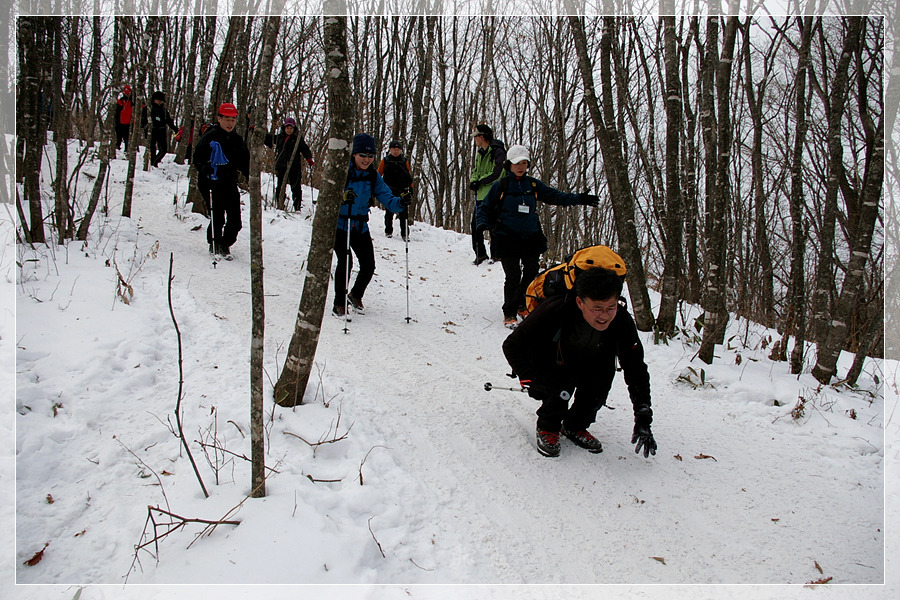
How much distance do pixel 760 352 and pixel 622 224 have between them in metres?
2.25

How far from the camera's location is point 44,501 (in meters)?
2.60

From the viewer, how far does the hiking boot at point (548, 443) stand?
3.69m

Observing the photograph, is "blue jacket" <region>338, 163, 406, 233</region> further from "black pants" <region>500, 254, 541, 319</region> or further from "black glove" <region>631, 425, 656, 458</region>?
"black glove" <region>631, 425, 656, 458</region>

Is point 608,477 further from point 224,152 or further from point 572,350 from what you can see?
point 224,152

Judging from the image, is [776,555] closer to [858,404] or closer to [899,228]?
[858,404]

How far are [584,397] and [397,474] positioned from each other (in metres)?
1.49

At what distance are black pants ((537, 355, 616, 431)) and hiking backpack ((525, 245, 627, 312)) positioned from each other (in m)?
0.61

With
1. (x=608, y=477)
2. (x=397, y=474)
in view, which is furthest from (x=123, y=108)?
(x=608, y=477)

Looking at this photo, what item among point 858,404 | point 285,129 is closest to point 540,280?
point 858,404

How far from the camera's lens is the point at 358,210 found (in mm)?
6039

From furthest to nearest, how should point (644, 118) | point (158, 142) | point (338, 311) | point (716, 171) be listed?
point (644, 118) → point (158, 142) → point (338, 311) → point (716, 171)

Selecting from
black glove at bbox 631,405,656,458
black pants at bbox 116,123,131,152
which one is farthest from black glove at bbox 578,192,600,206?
black pants at bbox 116,123,131,152

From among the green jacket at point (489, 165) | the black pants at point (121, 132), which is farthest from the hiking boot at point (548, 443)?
the black pants at point (121, 132)

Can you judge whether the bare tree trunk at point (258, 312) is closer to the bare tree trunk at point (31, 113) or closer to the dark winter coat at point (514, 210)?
the dark winter coat at point (514, 210)
